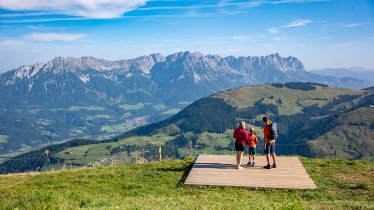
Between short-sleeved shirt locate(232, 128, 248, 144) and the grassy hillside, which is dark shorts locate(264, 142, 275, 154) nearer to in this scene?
short-sleeved shirt locate(232, 128, 248, 144)

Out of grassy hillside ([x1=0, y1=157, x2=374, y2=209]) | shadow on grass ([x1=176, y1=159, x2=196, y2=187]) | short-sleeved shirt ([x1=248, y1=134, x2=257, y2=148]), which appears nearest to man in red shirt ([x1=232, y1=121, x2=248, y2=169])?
short-sleeved shirt ([x1=248, y1=134, x2=257, y2=148])

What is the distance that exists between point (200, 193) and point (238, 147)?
18.4 feet

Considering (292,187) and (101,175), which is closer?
(292,187)

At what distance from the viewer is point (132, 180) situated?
23.9m

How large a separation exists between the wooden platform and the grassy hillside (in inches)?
25.1

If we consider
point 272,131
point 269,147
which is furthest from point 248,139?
point 272,131

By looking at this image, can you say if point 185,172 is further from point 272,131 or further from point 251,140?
point 272,131

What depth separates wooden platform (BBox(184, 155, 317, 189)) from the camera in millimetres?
21828

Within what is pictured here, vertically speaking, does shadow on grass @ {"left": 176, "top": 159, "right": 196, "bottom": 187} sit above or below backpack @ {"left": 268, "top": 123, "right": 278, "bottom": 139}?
below

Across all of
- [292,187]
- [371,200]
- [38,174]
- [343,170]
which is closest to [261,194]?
[292,187]

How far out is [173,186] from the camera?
876 inches

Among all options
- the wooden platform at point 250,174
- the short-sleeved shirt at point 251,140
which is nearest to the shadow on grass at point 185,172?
the wooden platform at point 250,174

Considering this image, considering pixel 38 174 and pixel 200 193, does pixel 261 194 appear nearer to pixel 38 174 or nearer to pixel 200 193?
pixel 200 193

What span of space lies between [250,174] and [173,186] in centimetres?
530
